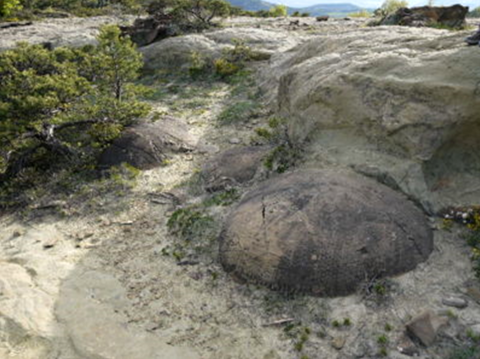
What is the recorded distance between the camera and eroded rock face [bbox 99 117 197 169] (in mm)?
11930

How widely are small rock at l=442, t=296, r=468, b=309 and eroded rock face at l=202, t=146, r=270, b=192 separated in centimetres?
519

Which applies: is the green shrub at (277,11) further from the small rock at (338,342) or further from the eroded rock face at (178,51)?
the small rock at (338,342)

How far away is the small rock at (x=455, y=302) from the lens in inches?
240

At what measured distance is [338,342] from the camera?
5.94 m

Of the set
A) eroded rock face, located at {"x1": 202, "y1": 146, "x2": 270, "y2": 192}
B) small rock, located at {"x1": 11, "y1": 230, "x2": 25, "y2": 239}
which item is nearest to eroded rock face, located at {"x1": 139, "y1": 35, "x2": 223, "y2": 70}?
eroded rock face, located at {"x1": 202, "y1": 146, "x2": 270, "y2": 192}

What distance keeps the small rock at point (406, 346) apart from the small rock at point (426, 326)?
107mm

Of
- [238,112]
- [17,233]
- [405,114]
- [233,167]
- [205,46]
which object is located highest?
[405,114]

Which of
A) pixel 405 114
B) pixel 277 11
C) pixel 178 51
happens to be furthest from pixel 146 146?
pixel 277 11

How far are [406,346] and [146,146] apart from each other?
29.6 ft

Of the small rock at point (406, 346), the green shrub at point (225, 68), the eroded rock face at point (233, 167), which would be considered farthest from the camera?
the green shrub at point (225, 68)

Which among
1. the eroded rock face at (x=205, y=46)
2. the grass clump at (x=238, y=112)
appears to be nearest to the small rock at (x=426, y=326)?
the grass clump at (x=238, y=112)

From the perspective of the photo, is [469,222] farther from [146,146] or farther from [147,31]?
[147,31]

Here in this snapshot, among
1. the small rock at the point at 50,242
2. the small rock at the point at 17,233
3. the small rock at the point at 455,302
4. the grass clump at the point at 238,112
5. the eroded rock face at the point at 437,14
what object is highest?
the eroded rock face at the point at 437,14

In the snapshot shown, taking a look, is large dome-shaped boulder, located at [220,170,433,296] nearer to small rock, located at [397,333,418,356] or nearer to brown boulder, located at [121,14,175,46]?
small rock, located at [397,333,418,356]
